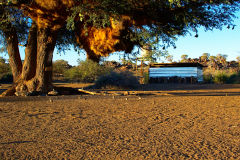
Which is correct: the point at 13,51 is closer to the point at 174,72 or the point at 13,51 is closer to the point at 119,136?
the point at 119,136

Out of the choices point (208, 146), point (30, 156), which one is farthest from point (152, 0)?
point (30, 156)

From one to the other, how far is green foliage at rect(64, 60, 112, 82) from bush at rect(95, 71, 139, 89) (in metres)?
8.50

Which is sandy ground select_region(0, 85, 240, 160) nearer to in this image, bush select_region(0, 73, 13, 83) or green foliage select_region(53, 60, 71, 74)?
bush select_region(0, 73, 13, 83)

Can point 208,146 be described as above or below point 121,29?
below

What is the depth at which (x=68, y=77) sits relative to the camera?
2797cm

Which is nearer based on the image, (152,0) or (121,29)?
(152,0)

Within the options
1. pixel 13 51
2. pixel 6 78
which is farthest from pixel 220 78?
pixel 6 78

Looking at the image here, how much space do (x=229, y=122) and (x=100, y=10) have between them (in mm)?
5557

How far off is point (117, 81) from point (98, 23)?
7871 mm

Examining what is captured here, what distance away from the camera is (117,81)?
16.9m

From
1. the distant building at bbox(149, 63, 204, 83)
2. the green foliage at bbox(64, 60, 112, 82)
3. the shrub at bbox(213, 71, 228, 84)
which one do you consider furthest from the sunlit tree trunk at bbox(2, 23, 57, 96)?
the shrub at bbox(213, 71, 228, 84)

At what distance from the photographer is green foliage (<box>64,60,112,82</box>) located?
26.2m

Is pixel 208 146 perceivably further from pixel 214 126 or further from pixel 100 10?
pixel 100 10

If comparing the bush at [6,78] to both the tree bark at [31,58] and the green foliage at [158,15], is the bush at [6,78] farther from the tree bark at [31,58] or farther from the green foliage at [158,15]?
the green foliage at [158,15]
